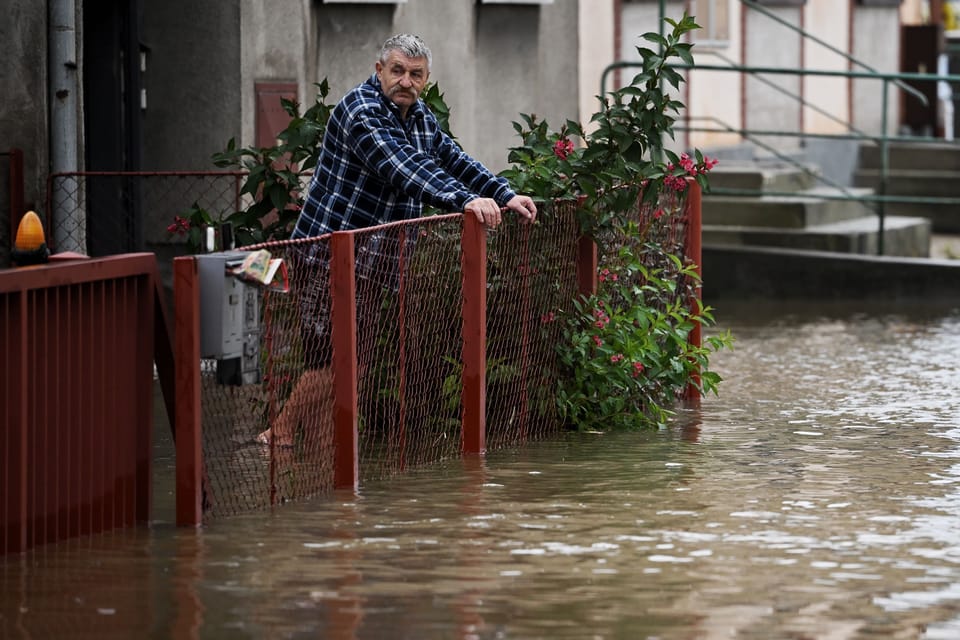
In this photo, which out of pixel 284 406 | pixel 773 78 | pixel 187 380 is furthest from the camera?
pixel 773 78

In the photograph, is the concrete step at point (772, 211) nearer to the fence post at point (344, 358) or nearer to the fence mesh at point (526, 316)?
the fence mesh at point (526, 316)

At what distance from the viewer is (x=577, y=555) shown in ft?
22.3

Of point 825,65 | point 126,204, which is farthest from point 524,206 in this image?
point 825,65

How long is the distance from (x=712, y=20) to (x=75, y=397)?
603 inches

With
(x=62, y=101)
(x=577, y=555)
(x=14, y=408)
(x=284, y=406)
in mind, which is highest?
(x=62, y=101)

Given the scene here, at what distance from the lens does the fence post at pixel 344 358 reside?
7734mm

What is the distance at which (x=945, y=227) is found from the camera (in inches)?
890

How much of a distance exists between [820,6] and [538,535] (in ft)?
57.7

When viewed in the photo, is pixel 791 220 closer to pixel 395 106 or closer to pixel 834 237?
pixel 834 237

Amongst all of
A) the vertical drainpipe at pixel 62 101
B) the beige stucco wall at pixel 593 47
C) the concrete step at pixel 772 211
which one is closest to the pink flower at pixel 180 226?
the vertical drainpipe at pixel 62 101

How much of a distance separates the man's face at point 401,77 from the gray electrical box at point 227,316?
1.89 m

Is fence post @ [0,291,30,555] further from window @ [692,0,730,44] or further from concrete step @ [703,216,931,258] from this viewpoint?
window @ [692,0,730,44]

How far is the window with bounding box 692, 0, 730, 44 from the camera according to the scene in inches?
834

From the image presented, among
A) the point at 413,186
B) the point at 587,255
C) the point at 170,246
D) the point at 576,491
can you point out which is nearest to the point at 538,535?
the point at 576,491
